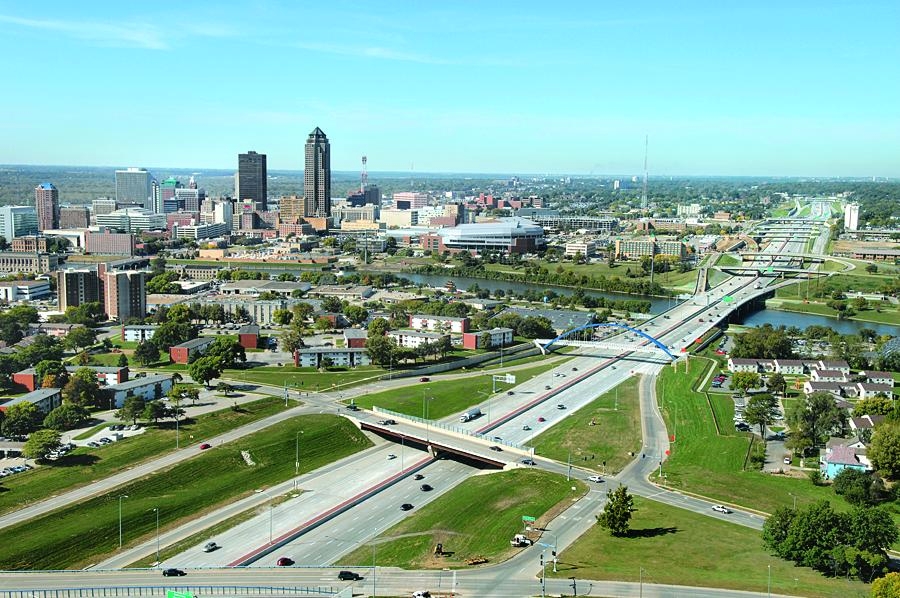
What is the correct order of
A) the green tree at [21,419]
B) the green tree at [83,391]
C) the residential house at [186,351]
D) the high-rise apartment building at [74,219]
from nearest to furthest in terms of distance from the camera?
the green tree at [21,419] < the green tree at [83,391] < the residential house at [186,351] < the high-rise apartment building at [74,219]

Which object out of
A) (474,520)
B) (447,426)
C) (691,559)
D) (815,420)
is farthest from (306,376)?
(691,559)

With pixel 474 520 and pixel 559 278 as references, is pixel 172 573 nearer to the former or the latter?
pixel 474 520

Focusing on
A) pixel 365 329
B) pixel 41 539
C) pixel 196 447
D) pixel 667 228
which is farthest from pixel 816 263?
pixel 41 539

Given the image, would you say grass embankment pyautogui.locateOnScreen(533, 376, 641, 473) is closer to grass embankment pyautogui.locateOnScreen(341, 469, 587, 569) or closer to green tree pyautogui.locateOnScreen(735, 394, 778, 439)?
grass embankment pyautogui.locateOnScreen(341, 469, 587, 569)

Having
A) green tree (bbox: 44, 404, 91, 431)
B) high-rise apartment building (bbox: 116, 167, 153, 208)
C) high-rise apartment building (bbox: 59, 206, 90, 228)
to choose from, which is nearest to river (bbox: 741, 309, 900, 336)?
green tree (bbox: 44, 404, 91, 431)

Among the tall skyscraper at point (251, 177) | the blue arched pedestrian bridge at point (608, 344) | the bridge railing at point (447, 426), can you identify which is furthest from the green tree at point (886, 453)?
the tall skyscraper at point (251, 177)

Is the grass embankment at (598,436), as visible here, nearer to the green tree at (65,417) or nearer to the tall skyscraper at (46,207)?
the green tree at (65,417)
